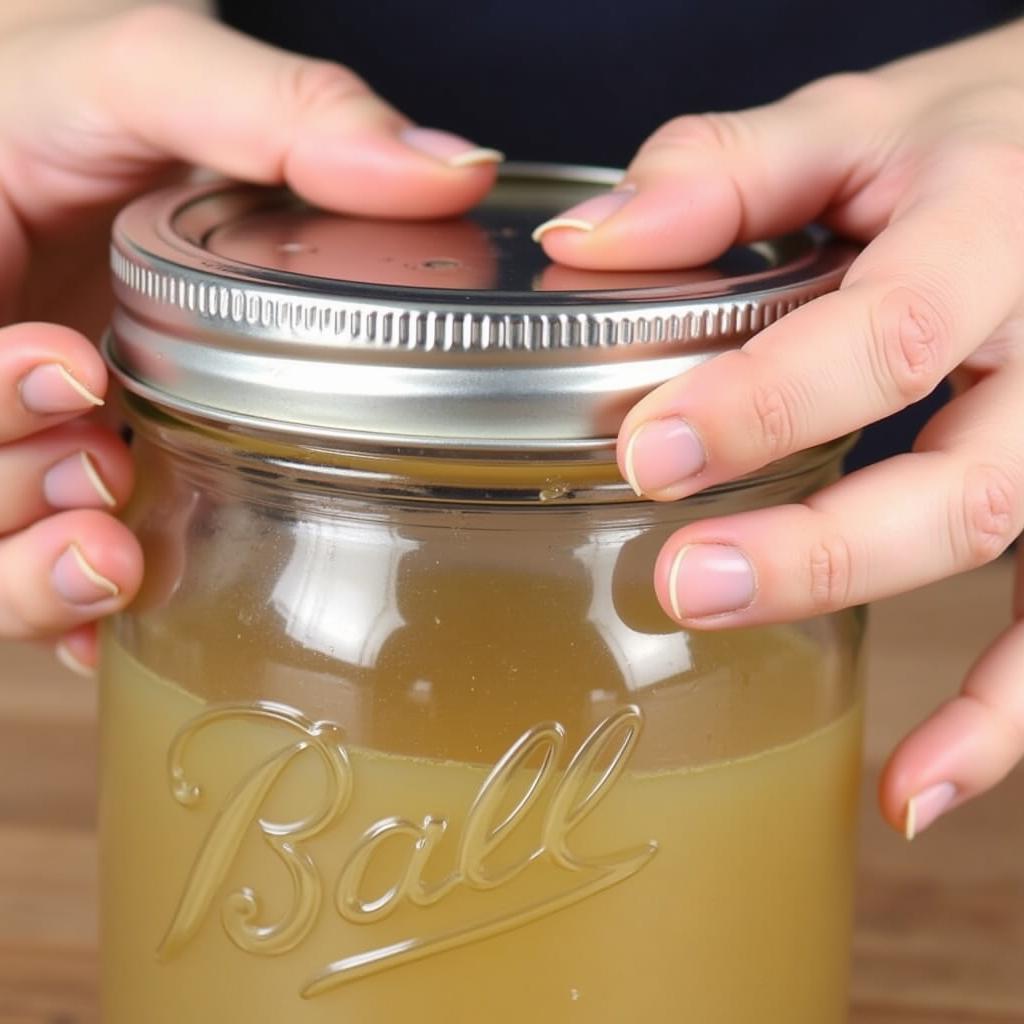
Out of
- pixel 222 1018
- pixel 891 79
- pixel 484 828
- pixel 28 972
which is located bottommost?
pixel 28 972

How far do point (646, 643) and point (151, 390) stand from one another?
24 cm

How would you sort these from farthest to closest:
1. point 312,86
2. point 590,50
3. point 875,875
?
1. point 590,50
2. point 875,875
3. point 312,86

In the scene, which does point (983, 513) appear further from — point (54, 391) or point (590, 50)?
point (590, 50)

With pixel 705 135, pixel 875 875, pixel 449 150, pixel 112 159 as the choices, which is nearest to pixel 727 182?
pixel 705 135

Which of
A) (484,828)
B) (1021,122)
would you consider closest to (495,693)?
(484,828)

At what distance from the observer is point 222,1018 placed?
0.69 metres

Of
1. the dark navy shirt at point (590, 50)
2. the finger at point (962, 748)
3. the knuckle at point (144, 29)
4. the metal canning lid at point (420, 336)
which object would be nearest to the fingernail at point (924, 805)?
the finger at point (962, 748)

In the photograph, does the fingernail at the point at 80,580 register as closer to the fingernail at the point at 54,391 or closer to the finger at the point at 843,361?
the fingernail at the point at 54,391

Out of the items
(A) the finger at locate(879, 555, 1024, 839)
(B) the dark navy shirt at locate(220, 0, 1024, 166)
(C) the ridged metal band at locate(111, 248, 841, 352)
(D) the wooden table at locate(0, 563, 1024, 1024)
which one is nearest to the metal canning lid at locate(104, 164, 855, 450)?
(C) the ridged metal band at locate(111, 248, 841, 352)

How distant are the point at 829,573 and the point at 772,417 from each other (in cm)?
8

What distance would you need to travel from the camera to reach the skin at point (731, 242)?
1.94ft

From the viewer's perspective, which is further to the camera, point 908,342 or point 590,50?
point 590,50

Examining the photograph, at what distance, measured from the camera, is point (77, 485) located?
2.49 feet

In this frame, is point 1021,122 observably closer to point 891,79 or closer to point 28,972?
point 891,79
